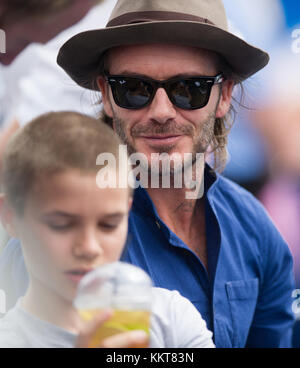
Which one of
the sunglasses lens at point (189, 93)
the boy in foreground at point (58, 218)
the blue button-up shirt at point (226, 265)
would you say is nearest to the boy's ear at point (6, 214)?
the boy in foreground at point (58, 218)

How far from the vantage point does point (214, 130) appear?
1.59 meters

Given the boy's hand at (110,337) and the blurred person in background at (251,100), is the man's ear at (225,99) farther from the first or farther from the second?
the boy's hand at (110,337)

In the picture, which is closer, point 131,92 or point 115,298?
point 115,298

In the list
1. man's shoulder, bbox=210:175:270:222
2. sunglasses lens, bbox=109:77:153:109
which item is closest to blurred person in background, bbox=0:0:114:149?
sunglasses lens, bbox=109:77:153:109

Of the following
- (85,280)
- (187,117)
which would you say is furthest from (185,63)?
(85,280)

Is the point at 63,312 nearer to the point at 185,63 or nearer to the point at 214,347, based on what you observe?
the point at 214,347

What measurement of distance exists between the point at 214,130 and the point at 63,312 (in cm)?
75

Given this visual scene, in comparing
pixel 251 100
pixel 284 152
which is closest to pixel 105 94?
pixel 251 100

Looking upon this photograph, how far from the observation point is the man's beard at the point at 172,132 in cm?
136

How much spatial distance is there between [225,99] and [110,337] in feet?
2.79

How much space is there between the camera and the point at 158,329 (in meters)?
1.22

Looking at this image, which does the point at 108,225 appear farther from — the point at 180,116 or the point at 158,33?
the point at 158,33

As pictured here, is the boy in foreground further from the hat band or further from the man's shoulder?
the man's shoulder

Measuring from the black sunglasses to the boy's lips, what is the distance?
0.48 metres
